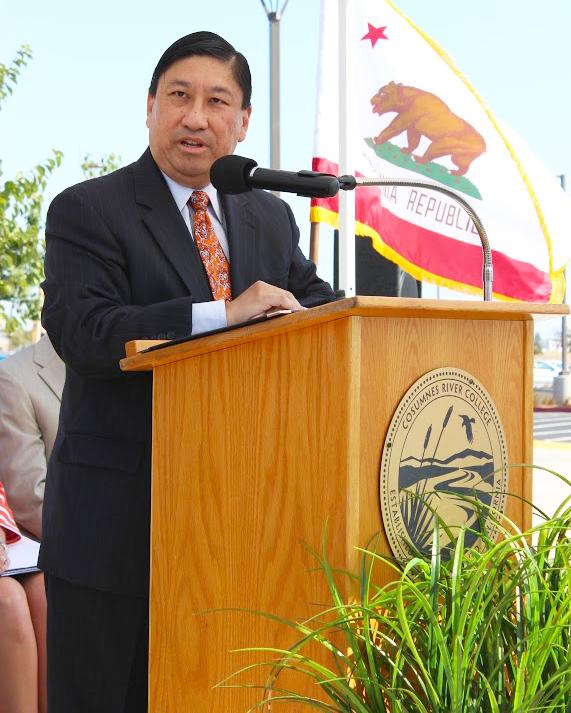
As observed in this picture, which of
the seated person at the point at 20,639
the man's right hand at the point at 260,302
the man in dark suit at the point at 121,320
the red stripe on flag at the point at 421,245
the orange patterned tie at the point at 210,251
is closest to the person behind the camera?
the man's right hand at the point at 260,302

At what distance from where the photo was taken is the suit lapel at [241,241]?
218cm

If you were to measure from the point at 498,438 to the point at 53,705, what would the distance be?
108 centimetres

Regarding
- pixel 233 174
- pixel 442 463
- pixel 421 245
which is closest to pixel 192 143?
pixel 233 174

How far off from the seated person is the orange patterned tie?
147 cm

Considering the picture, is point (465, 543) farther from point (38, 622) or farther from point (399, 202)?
point (399, 202)

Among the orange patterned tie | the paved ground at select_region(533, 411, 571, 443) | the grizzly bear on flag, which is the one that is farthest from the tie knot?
the paved ground at select_region(533, 411, 571, 443)

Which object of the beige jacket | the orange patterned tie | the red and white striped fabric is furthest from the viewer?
the beige jacket

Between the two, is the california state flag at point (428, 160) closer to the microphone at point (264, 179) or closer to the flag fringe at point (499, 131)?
the flag fringe at point (499, 131)

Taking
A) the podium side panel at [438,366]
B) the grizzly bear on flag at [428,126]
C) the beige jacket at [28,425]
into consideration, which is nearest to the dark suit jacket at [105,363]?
the podium side panel at [438,366]

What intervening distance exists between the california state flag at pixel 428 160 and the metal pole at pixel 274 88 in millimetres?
555

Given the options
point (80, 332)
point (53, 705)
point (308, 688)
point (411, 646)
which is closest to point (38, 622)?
point (53, 705)

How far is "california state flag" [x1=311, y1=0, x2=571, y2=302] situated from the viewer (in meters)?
6.68

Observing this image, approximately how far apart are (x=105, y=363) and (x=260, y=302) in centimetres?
37

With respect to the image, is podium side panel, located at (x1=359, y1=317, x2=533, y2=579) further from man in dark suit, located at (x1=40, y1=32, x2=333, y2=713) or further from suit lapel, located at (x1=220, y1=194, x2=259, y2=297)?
suit lapel, located at (x1=220, y1=194, x2=259, y2=297)
